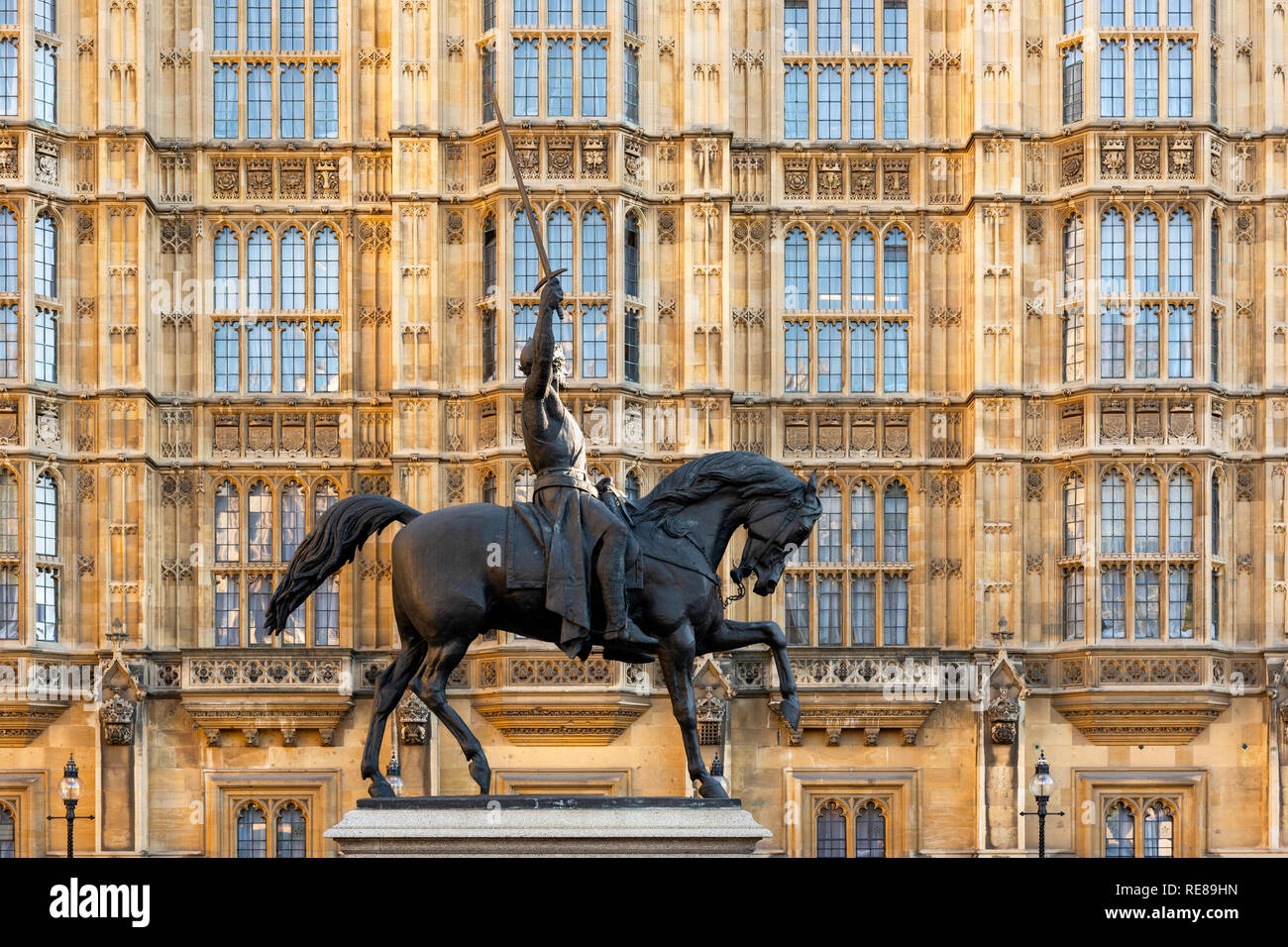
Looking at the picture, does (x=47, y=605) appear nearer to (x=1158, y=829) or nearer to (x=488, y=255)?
(x=488, y=255)

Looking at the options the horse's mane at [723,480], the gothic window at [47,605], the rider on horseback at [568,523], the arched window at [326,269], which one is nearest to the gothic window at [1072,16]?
the arched window at [326,269]

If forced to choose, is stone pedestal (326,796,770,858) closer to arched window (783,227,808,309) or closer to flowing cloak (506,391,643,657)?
flowing cloak (506,391,643,657)

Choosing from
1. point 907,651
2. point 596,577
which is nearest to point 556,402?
point 596,577

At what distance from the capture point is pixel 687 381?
36594 mm

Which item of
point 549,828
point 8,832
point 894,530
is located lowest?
point 8,832

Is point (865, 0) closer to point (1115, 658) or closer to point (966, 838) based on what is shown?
point (1115, 658)

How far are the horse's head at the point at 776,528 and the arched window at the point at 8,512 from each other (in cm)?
2144

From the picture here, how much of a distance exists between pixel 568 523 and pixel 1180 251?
22369 millimetres

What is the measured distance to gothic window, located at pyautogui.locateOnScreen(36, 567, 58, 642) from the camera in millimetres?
35781

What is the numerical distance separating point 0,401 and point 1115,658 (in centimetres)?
1902

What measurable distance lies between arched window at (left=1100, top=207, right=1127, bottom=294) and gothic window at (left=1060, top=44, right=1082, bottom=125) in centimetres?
188

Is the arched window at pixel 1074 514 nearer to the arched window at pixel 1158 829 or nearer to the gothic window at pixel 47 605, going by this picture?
the arched window at pixel 1158 829

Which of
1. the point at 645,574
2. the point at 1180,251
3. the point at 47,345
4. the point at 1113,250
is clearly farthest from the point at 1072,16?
the point at 645,574

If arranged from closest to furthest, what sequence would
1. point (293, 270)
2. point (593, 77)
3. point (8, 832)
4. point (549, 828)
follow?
point (549, 828)
point (8, 832)
point (593, 77)
point (293, 270)
